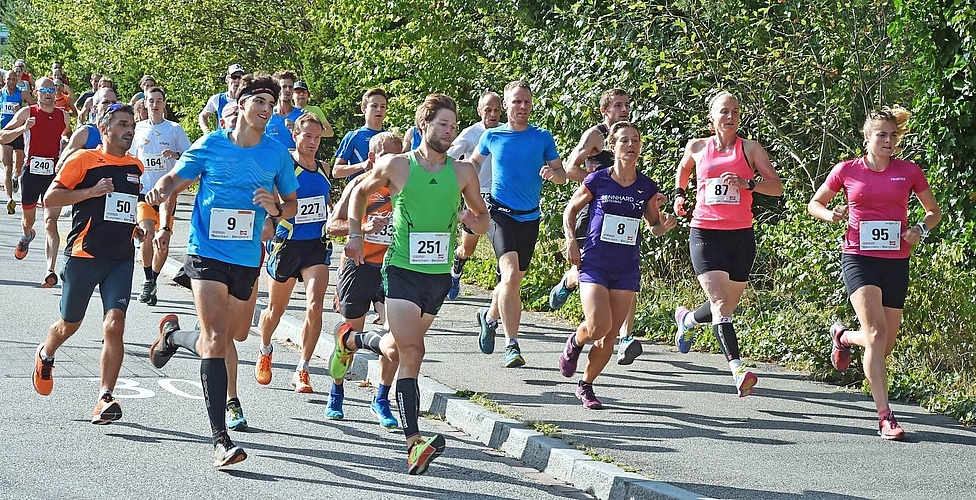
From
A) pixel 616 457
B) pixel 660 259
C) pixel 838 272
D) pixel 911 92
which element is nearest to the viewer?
pixel 616 457

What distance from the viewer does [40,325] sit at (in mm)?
11648

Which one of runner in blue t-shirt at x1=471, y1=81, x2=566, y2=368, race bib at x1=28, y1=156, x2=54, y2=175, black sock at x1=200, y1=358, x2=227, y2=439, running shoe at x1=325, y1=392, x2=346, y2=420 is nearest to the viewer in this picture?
black sock at x1=200, y1=358, x2=227, y2=439

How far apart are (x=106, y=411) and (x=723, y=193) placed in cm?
402

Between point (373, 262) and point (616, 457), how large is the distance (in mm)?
2331

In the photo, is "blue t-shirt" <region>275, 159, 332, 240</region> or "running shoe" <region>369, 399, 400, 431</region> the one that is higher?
"blue t-shirt" <region>275, 159, 332, 240</region>

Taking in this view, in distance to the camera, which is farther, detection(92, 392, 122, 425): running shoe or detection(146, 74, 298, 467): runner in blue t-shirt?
detection(92, 392, 122, 425): running shoe

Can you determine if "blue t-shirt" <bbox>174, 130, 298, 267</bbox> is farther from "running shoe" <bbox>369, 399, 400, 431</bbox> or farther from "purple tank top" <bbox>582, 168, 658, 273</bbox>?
"purple tank top" <bbox>582, 168, 658, 273</bbox>

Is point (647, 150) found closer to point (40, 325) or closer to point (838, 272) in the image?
point (838, 272)

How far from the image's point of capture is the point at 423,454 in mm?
6805

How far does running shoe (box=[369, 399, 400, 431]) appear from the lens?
26.7 ft

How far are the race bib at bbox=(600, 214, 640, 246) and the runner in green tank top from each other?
1512 mm

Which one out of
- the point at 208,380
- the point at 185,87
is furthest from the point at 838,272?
the point at 185,87

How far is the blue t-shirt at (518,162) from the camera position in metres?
10.0

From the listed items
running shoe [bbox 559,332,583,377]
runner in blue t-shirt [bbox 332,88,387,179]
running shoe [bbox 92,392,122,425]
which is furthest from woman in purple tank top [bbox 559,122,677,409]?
running shoe [bbox 92,392,122,425]
